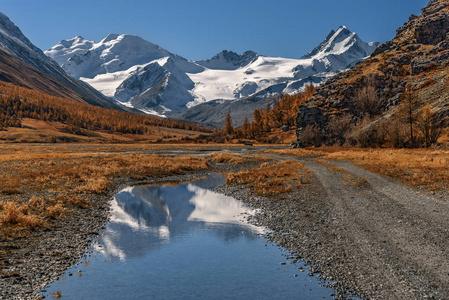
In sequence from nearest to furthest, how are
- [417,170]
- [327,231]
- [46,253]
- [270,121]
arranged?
[46,253] → [327,231] → [417,170] → [270,121]

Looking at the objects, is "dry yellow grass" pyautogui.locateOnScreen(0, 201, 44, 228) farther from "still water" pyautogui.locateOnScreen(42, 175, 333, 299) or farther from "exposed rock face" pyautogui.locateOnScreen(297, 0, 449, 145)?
"exposed rock face" pyautogui.locateOnScreen(297, 0, 449, 145)

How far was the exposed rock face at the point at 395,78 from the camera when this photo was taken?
265 ft

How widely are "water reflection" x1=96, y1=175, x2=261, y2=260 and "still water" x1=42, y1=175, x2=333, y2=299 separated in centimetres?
6

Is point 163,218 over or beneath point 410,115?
beneath

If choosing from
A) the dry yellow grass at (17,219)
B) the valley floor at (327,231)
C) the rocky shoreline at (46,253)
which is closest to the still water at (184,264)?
the rocky shoreline at (46,253)

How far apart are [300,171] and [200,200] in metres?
17.4

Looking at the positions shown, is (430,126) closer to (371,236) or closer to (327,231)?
(327,231)

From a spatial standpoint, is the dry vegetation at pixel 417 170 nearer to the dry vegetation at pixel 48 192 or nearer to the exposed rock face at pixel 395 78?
the dry vegetation at pixel 48 192

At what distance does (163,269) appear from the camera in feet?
47.0

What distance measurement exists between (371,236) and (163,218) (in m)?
14.7

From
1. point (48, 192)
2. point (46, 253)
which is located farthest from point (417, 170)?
point (48, 192)

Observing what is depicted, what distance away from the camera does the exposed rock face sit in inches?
3174

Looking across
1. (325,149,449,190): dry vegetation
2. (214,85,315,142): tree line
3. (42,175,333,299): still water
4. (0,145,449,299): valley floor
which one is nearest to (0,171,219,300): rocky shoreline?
(0,145,449,299): valley floor

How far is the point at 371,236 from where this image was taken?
16.5 m
